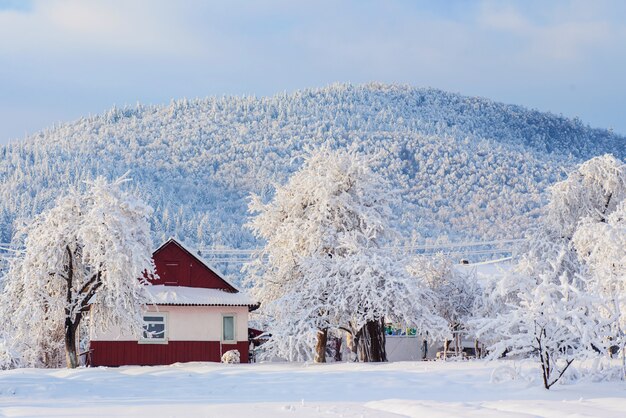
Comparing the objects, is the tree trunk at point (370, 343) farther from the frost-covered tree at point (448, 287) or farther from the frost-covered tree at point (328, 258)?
the frost-covered tree at point (448, 287)

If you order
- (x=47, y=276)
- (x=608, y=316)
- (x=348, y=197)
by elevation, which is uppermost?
(x=348, y=197)

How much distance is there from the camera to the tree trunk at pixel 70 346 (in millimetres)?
37375

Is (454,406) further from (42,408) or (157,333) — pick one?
(157,333)

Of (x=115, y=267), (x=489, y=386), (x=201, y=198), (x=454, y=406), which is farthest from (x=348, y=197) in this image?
(x=201, y=198)

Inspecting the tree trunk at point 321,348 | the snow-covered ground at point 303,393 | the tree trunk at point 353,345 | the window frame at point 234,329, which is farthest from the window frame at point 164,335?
the snow-covered ground at point 303,393

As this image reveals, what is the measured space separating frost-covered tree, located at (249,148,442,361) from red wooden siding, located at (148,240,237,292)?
6588 mm

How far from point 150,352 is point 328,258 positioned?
39.9 feet

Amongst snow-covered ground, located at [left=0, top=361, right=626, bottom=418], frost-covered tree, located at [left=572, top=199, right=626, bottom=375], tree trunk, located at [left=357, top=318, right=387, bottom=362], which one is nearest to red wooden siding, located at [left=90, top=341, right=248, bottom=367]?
tree trunk, located at [left=357, top=318, right=387, bottom=362]

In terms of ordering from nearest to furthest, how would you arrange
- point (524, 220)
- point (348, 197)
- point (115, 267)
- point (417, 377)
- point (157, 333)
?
point (417, 377)
point (115, 267)
point (348, 197)
point (157, 333)
point (524, 220)

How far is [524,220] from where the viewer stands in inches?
6275

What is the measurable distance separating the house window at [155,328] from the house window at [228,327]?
2957mm

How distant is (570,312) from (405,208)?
5468 inches

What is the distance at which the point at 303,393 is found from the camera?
86.2 ft

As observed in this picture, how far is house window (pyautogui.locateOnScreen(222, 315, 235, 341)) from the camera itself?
47.0 meters
